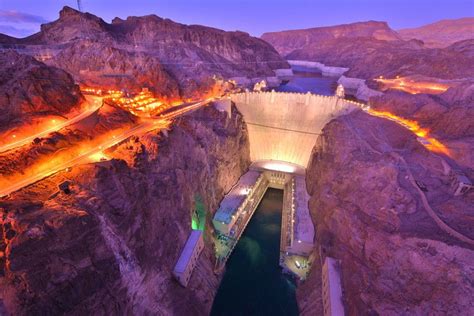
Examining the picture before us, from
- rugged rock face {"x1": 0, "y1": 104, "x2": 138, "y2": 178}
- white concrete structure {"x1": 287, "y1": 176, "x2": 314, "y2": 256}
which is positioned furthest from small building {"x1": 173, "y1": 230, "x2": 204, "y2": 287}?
rugged rock face {"x1": 0, "y1": 104, "x2": 138, "y2": 178}

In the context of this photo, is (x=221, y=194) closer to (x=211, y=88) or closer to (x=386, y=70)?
(x=211, y=88)

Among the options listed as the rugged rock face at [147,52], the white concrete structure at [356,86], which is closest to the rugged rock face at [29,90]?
the rugged rock face at [147,52]

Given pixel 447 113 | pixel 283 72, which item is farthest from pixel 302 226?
pixel 283 72

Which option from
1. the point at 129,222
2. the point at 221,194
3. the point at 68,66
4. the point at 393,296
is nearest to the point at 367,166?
the point at 393,296

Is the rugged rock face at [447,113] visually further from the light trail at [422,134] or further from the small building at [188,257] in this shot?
the small building at [188,257]

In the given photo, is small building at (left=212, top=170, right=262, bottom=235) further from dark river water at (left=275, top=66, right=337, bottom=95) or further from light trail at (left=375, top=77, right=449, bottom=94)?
dark river water at (left=275, top=66, right=337, bottom=95)

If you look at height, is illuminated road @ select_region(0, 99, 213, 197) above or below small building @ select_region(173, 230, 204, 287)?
above
